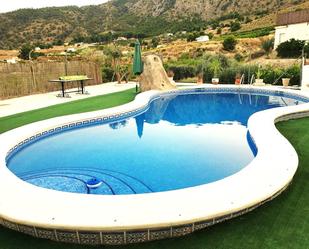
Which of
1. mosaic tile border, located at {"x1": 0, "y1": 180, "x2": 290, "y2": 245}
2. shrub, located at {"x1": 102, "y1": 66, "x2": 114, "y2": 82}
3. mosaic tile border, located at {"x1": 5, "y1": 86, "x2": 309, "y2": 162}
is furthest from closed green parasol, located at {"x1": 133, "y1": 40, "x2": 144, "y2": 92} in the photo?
mosaic tile border, located at {"x1": 0, "y1": 180, "x2": 290, "y2": 245}

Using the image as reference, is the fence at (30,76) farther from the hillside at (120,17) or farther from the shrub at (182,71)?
the hillside at (120,17)

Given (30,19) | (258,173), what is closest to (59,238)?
(258,173)

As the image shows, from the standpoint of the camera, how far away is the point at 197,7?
83625 millimetres

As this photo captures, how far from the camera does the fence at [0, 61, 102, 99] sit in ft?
45.6

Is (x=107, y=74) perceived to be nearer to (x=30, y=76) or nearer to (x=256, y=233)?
(x=30, y=76)

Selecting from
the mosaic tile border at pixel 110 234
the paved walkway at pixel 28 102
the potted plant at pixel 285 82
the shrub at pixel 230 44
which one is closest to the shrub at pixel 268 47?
the shrub at pixel 230 44

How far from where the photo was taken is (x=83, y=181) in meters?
5.52

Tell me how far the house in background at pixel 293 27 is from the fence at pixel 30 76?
21.5 m


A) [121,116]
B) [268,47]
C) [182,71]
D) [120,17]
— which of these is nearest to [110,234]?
[121,116]

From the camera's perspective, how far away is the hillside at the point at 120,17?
57.4 metres

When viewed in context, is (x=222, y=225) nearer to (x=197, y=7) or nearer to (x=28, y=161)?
(x=28, y=161)

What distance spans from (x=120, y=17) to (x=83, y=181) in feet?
253

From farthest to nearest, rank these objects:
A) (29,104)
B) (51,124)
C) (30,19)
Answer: (30,19) < (29,104) < (51,124)

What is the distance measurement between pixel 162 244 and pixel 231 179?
1.60 meters
